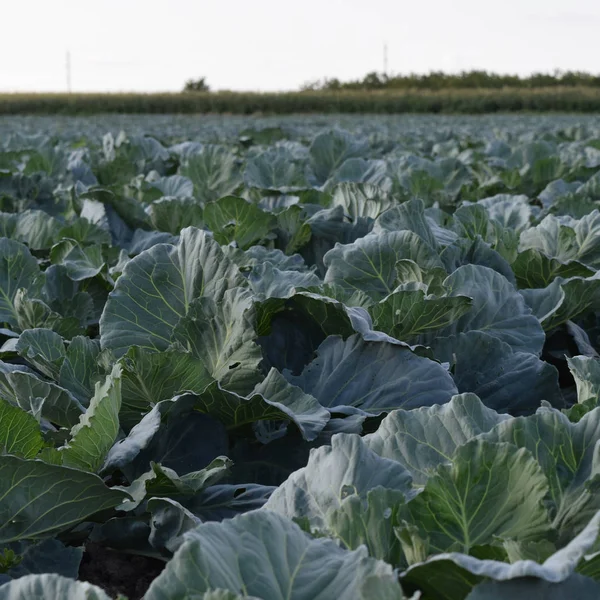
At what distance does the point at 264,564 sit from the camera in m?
0.81

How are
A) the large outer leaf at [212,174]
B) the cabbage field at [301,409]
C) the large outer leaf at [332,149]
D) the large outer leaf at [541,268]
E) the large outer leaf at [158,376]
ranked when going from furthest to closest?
1. the large outer leaf at [332,149]
2. the large outer leaf at [212,174]
3. the large outer leaf at [541,268]
4. the large outer leaf at [158,376]
5. the cabbage field at [301,409]

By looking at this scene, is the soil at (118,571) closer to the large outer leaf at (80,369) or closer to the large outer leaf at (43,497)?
the large outer leaf at (43,497)

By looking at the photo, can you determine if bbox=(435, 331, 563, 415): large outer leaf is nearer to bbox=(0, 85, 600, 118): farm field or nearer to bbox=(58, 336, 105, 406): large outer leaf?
bbox=(58, 336, 105, 406): large outer leaf

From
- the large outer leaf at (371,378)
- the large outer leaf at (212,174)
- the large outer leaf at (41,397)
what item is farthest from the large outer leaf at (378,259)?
the large outer leaf at (212,174)

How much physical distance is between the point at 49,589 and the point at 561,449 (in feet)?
2.00

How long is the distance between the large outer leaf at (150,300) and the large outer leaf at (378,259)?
39cm

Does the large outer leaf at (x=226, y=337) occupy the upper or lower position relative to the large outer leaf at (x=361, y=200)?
lower

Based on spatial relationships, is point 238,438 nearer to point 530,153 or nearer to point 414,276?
point 414,276

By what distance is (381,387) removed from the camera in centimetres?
143

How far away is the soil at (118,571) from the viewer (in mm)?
1277

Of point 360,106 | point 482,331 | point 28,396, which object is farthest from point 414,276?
point 360,106

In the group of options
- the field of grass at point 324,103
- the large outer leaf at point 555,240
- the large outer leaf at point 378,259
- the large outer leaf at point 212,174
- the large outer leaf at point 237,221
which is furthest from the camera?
the field of grass at point 324,103

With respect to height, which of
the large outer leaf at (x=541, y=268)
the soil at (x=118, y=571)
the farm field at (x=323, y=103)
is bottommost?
the soil at (x=118, y=571)

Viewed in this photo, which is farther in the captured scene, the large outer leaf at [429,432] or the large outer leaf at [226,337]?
the large outer leaf at [226,337]
